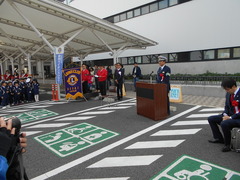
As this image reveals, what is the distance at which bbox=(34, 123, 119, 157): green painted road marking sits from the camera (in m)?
4.24

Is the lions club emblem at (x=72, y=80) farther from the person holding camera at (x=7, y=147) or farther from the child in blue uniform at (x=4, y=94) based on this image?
the person holding camera at (x=7, y=147)

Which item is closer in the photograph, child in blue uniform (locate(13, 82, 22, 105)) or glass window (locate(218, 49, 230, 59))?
child in blue uniform (locate(13, 82, 22, 105))

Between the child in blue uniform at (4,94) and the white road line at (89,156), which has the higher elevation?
the child in blue uniform at (4,94)

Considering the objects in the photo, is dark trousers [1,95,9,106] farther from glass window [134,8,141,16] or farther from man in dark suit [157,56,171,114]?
glass window [134,8,141,16]

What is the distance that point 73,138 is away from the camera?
4.84 meters

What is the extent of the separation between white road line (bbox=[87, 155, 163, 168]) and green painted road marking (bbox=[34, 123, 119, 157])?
82 centimetres

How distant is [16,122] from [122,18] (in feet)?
65.0

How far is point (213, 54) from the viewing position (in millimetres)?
13406

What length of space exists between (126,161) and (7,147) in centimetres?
248

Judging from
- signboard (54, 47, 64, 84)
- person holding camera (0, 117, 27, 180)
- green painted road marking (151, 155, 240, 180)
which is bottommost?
green painted road marking (151, 155, 240, 180)

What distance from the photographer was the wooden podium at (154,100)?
5.97 meters

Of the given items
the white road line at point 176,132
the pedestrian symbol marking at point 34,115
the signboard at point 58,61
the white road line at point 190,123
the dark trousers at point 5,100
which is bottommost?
the white road line at point 176,132

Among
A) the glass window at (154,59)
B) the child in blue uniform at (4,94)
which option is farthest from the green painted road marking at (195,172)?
the glass window at (154,59)

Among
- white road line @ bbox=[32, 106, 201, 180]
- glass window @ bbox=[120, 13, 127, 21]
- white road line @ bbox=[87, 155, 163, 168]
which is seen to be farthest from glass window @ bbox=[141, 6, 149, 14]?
white road line @ bbox=[87, 155, 163, 168]
